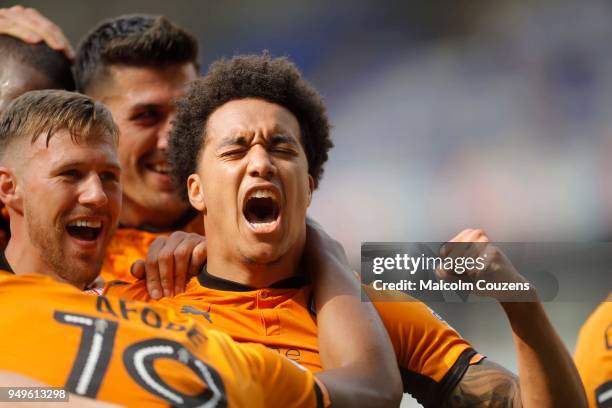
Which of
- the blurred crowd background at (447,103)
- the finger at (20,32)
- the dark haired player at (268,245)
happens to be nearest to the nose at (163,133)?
the finger at (20,32)

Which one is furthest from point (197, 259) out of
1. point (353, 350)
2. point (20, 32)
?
point (20, 32)

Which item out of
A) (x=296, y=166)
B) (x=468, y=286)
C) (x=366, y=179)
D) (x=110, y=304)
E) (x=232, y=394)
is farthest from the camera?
(x=366, y=179)

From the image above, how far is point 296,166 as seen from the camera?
234 cm

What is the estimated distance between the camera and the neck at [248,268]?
2350mm

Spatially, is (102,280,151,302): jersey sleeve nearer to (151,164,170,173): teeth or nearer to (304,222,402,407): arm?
(304,222,402,407): arm

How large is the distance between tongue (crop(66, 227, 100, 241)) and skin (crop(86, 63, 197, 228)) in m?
0.84

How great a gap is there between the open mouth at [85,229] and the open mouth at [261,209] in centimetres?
39

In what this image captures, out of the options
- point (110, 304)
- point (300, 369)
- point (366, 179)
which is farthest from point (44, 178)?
point (366, 179)

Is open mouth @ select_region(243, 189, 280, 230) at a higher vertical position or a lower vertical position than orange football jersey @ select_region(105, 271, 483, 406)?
higher

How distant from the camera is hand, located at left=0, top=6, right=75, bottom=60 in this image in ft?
10.1

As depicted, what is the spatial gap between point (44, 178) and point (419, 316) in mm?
1051

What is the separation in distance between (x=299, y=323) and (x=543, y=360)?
0.61 m

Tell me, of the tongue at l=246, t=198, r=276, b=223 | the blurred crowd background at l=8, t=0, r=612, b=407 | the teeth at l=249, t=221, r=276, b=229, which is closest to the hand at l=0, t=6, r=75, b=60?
the tongue at l=246, t=198, r=276, b=223

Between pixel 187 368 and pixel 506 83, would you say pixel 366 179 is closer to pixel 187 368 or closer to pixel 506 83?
pixel 506 83
